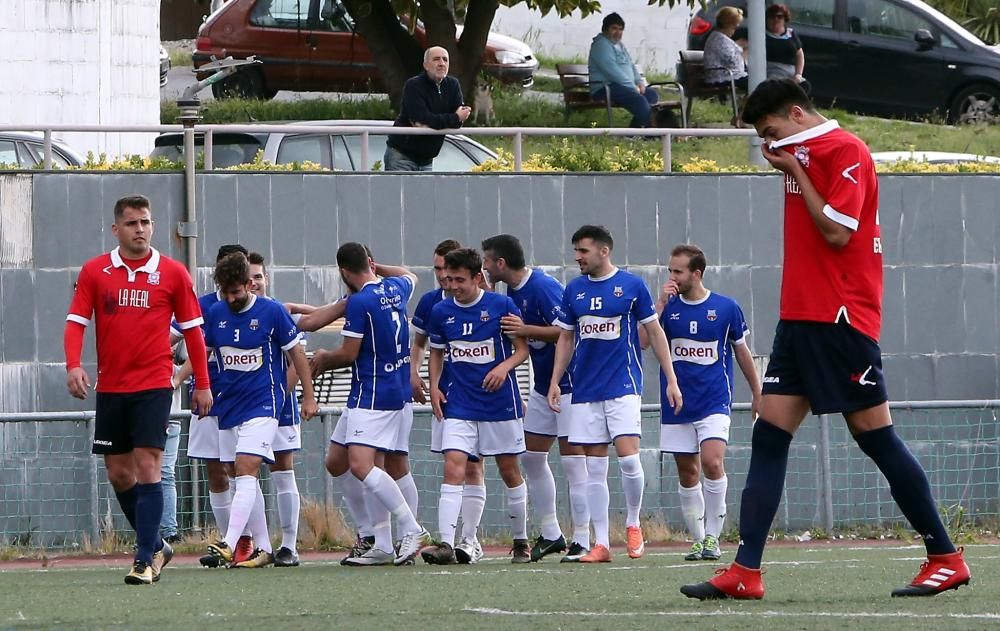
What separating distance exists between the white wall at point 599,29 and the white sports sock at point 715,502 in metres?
25.6

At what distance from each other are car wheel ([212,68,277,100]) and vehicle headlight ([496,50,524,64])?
3551mm

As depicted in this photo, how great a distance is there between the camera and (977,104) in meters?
26.6

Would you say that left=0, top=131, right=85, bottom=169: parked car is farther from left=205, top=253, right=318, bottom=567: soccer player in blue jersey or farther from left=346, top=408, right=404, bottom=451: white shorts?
left=346, top=408, right=404, bottom=451: white shorts

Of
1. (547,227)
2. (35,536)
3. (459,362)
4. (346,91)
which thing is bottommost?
(35,536)

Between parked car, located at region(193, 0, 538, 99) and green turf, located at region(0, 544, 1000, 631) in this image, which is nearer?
green turf, located at region(0, 544, 1000, 631)

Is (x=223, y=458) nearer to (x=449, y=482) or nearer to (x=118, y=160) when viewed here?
(x=449, y=482)

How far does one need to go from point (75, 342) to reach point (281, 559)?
103 inches

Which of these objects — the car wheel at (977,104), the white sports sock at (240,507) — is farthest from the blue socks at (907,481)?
the car wheel at (977,104)

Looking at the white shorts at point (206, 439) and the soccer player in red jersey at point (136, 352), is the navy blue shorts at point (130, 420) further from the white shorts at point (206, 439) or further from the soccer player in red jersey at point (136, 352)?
the white shorts at point (206, 439)

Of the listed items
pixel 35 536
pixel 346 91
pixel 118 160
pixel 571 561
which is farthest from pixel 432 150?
pixel 346 91

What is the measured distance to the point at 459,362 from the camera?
11.5 meters

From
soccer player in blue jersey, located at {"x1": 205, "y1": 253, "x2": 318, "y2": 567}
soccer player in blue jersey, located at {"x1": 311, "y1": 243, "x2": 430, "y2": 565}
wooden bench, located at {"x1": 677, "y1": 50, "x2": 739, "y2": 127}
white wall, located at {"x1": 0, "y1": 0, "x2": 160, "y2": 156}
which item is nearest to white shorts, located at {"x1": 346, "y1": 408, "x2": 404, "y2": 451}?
soccer player in blue jersey, located at {"x1": 311, "y1": 243, "x2": 430, "y2": 565}

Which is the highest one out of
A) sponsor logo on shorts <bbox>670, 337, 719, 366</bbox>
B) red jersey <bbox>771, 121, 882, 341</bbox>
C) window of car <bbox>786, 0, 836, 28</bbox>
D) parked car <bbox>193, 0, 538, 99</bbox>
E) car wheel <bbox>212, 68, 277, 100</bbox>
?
window of car <bbox>786, 0, 836, 28</bbox>

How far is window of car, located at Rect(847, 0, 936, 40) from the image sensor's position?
2580cm
